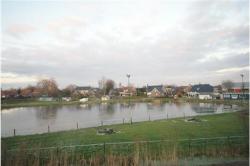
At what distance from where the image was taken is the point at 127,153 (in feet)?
46.4

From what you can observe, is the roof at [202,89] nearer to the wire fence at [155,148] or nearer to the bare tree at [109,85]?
the bare tree at [109,85]

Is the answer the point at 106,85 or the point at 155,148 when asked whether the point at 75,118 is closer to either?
the point at 155,148

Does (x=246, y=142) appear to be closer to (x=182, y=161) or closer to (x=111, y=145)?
(x=182, y=161)

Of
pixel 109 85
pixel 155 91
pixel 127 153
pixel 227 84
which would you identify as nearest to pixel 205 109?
pixel 127 153

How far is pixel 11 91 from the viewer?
121 meters

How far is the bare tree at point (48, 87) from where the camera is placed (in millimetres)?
120331

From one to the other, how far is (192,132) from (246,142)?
7.52 metres

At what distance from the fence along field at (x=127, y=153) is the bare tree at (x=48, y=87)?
108 meters

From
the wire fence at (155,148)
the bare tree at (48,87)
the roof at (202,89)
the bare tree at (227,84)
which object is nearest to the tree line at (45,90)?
the bare tree at (48,87)

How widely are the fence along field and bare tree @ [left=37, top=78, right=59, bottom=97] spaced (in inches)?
4266

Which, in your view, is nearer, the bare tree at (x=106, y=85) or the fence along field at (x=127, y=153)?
the fence along field at (x=127, y=153)

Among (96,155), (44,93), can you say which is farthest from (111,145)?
(44,93)

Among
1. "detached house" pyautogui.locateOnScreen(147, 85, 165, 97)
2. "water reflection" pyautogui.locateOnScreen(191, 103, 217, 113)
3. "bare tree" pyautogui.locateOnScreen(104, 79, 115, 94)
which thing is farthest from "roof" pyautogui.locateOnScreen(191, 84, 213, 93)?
"water reflection" pyautogui.locateOnScreen(191, 103, 217, 113)

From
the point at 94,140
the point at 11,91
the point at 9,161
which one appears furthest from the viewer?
the point at 11,91
